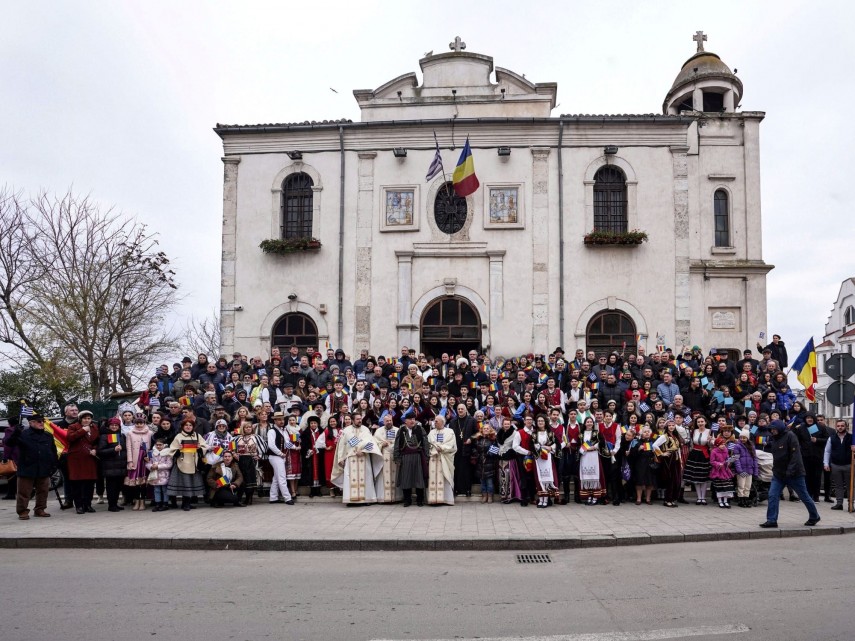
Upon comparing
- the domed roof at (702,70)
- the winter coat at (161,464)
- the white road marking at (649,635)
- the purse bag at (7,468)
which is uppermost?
the domed roof at (702,70)

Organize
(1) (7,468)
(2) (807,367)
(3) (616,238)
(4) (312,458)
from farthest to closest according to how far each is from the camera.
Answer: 1. (3) (616,238)
2. (2) (807,367)
3. (1) (7,468)
4. (4) (312,458)

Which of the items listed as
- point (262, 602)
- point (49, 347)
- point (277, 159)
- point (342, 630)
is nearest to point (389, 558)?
point (262, 602)

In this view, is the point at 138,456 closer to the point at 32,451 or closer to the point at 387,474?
the point at 32,451

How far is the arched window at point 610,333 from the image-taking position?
22.6 meters

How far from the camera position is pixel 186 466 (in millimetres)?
13797

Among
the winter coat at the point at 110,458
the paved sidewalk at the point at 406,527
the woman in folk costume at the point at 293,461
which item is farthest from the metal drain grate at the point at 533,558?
the winter coat at the point at 110,458

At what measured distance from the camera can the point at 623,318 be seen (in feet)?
74.6

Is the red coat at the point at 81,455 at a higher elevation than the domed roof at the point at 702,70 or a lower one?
lower

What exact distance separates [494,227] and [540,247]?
1520 mm

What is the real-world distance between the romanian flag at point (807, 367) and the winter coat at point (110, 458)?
15.4 m

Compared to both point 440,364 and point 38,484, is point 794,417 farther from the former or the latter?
point 38,484

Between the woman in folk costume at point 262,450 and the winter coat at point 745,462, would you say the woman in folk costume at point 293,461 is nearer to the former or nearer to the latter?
the woman in folk costume at point 262,450

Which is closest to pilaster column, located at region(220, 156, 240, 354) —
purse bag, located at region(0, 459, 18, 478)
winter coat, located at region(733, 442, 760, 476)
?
purse bag, located at region(0, 459, 18, 478)

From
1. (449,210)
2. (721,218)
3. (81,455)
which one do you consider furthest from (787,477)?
(449,210)
